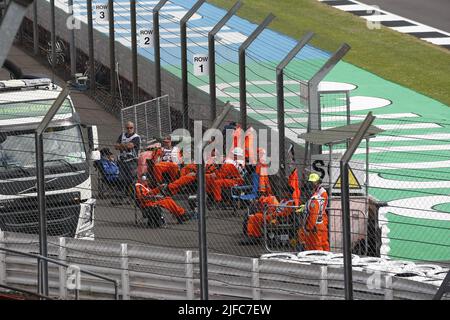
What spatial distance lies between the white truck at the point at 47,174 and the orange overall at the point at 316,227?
2689mm

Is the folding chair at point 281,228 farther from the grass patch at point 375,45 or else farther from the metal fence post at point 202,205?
the grass patch at point 375,45

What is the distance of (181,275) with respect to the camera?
14.2m

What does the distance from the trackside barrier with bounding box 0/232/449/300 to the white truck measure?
1.02 meters

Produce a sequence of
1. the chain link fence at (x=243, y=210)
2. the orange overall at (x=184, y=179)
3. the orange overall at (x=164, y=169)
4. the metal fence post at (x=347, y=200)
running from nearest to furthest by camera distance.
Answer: the metal fence post at (x=347, y=200)
the chain link fence at (x=243, y=210)
the orange overall at (x=184, y=179)
the orange overall at (x=164, y=169)

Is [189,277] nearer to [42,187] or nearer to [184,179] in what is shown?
[42,187]

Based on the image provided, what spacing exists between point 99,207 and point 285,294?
169 inches

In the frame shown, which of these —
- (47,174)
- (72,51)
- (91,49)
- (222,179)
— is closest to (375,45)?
(72,51)

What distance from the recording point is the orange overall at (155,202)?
16516mm

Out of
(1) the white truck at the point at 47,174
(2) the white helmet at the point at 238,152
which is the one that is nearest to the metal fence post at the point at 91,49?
(1) the white truck at the point at 47,174

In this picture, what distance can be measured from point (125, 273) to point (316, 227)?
2.19 m

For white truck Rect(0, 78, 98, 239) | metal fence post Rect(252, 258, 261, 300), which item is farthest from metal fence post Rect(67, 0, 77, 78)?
metal fence post Rect(252, 258, 261, 300)

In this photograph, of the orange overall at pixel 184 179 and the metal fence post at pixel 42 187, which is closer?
the metal fence post at pixel 42 187

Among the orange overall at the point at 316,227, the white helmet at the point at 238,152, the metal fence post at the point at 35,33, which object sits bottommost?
the orange overall at the point at 316,227
